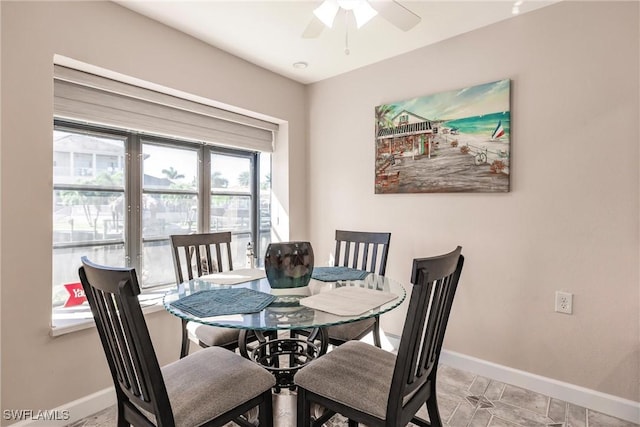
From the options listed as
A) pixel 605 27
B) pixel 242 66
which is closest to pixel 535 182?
pixel 605 27

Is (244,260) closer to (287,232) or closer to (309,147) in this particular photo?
(287,232)

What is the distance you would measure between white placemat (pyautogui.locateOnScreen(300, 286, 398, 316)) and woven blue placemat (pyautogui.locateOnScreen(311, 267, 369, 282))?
0.25 metres

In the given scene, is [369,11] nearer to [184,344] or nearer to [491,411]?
Result: [184,344]

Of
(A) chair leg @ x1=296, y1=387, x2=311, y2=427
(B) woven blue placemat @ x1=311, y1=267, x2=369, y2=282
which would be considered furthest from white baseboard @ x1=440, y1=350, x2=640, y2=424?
(A) chair leg @ x1=296, y1=387, x2=311, y2=427

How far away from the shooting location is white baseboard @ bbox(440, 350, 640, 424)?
6.39ft

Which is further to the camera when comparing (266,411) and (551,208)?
(551,208)

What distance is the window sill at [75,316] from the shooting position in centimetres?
191

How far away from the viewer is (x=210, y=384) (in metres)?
1.35

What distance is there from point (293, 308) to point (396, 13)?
154cm

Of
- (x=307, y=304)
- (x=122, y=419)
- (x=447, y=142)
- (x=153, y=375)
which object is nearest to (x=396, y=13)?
(x=447, y=142)

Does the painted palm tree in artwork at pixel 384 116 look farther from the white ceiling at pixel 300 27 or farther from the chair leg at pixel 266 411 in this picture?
the chair leg at pixel 266 411

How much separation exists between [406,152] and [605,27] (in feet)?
4.52

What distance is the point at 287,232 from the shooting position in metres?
3.39

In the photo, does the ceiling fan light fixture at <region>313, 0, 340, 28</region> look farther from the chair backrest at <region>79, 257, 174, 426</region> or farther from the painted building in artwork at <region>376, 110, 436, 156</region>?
the chair backrest at <region>79, 257, 174, 426</region>
